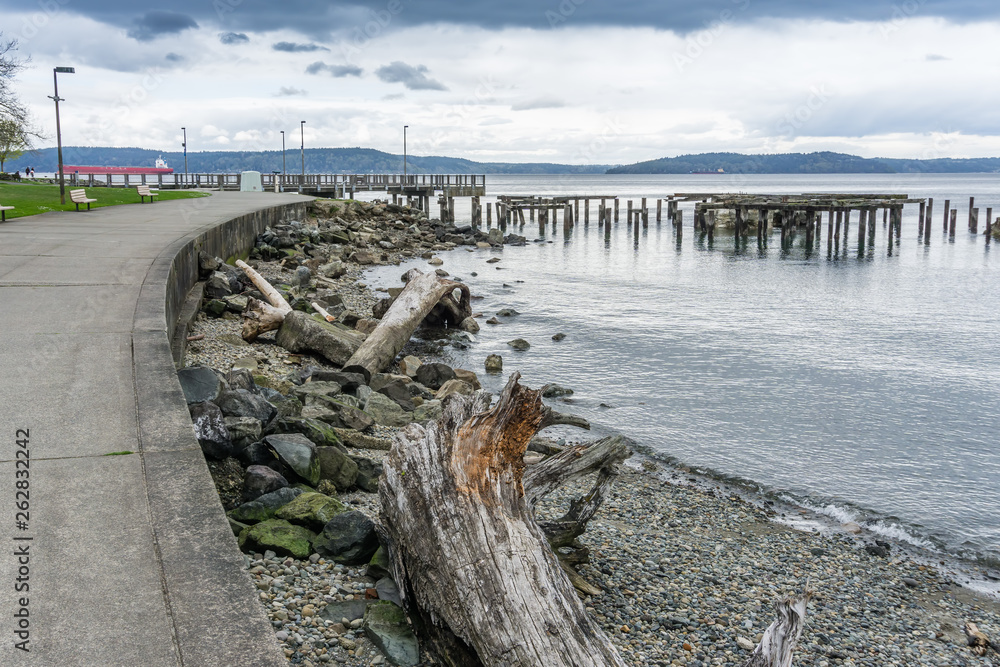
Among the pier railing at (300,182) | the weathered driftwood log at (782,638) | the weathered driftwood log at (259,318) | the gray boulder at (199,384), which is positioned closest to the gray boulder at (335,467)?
the gray boulder at (199,384)

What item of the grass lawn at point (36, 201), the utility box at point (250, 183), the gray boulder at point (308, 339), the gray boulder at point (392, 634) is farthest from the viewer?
the utility box at point (250, 183)

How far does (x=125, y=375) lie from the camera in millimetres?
6109

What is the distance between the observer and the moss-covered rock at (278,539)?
5.07m

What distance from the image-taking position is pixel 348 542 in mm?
5250

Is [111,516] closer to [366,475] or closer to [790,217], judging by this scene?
[366,475]

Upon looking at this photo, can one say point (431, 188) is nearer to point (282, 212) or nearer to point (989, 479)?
point (282, 212)

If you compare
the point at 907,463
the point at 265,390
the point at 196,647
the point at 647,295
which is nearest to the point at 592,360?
the point at 907,463

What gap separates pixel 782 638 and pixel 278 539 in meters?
3.09

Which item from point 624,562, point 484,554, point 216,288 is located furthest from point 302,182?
point 484,554

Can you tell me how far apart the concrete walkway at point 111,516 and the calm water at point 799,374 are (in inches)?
287

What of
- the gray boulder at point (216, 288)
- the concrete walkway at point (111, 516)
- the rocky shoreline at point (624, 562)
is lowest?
the rocky shoreline at point (624, 562)

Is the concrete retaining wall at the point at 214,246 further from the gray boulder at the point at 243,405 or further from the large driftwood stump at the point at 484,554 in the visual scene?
the large driftwood stump at the point at 484,554

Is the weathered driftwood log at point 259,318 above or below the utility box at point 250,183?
below

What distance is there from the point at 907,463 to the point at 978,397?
4463mm
